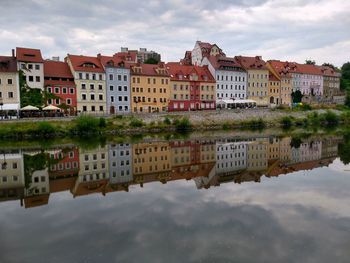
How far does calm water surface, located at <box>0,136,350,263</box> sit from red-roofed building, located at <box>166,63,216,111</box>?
165ft

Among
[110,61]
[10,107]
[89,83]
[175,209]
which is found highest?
[110,61]

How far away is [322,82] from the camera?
12212 centimetres

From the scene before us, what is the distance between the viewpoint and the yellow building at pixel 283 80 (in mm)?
103000

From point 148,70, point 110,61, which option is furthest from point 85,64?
point 148,70

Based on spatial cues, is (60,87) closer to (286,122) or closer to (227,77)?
(227,77)

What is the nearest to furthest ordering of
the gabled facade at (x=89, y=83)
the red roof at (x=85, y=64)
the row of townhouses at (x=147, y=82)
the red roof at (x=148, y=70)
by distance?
the row of townhouses at (x=147, y=82)
the gabled facade at (x=89, y=83)
the red roof at (x=85, y=64)
the red roof at (x=148, y=70)

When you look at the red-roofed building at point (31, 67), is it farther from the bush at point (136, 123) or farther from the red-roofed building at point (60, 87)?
the bush at point (136, 123)

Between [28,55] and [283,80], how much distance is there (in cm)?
7625

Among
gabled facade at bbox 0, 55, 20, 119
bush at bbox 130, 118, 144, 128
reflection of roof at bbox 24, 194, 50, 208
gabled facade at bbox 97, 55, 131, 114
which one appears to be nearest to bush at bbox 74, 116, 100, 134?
bush at bbox 130, 118, 144, 128

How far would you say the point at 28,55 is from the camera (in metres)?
63.8

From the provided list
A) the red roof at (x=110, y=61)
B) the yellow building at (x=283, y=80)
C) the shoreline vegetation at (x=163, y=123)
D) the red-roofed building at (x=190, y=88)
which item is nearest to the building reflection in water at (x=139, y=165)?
the shoreline vegetation at (x=163, y=123)

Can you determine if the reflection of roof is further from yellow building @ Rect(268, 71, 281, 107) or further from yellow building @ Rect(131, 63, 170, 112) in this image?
yellow building @ Rect(268, 71, 281, 107)

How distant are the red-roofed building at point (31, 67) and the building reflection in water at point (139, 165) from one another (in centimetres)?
2783

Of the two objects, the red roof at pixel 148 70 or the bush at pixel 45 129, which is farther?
the red roof at pixel 148 70
